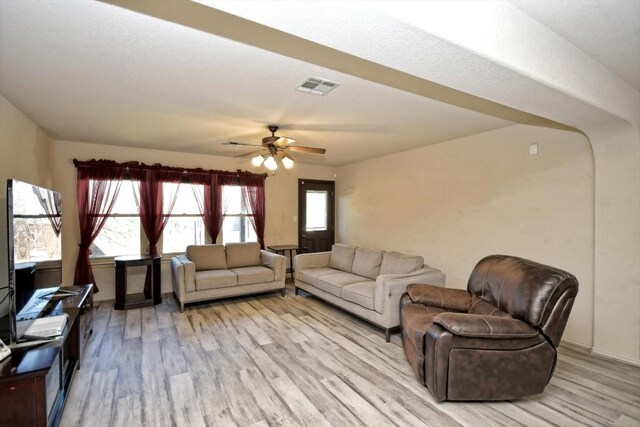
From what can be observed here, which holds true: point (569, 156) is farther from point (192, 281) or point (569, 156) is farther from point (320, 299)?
point (192, 281)

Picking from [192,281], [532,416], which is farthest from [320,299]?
[532,416]

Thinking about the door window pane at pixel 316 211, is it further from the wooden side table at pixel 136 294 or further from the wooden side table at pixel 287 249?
the wooden side table at pixel 136 294

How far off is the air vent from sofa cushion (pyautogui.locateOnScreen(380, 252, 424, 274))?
237 cm

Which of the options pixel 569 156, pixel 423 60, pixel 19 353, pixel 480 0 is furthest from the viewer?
pixel 569 156

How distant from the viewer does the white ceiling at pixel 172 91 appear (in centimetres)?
182

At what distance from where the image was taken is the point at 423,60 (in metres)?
1.65

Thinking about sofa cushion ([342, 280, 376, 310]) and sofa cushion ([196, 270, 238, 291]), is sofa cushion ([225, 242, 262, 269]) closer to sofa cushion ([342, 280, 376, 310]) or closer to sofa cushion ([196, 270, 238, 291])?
sofa cushion ([196, 270, 238, 291])

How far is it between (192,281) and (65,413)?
87.6 inches

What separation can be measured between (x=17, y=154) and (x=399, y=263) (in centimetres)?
448

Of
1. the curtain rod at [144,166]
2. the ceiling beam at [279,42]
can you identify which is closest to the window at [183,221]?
the curtain rod at [144,166]

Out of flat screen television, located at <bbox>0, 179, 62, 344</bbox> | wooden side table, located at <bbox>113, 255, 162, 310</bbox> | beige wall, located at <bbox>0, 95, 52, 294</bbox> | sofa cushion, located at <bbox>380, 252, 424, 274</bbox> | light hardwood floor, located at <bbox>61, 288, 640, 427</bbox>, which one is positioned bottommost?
light hardwood floor, located at <bbox>61, 288, 640, 427</bbox>

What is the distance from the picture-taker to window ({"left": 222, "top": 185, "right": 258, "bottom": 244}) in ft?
19.2

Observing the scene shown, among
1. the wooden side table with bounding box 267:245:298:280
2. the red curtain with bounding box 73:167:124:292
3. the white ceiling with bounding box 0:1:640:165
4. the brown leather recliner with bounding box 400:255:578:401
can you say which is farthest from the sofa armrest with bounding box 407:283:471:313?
the red curtain with bounding box 73:167:124:292

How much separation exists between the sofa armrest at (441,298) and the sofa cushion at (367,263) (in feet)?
3.82
